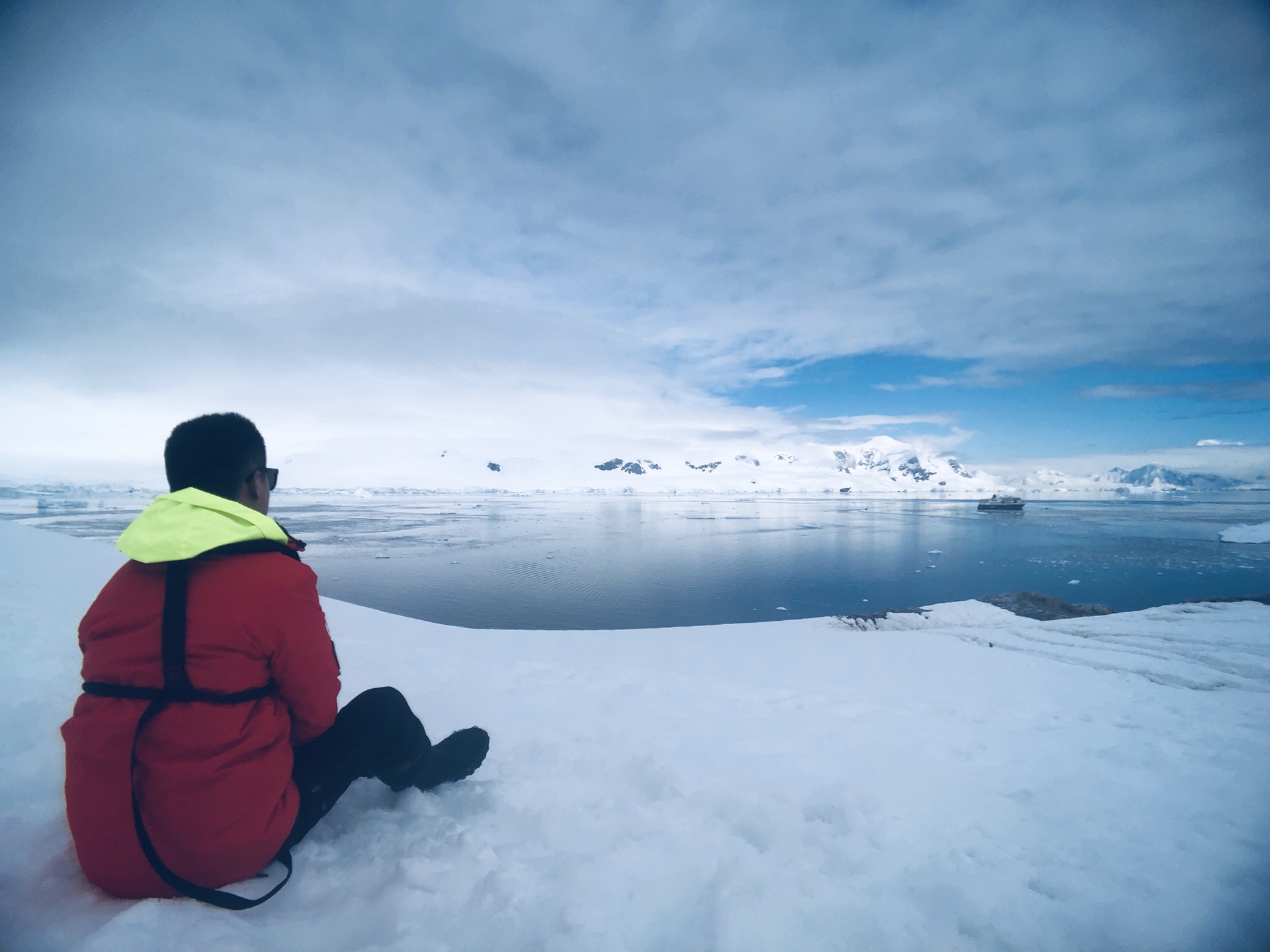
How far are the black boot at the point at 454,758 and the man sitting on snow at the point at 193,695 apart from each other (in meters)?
0.64

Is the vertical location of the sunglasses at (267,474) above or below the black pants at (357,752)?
above

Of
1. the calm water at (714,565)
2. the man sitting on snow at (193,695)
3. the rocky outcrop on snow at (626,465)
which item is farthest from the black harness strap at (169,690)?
the rocky outcrop on snow at (626,465)

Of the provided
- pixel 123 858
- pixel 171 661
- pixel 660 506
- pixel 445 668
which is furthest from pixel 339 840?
pixel 660 506

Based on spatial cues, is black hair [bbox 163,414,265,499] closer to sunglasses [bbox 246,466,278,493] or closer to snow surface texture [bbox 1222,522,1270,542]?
sunglasses [bbox 246,466,278,493]

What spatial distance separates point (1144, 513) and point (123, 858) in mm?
65208

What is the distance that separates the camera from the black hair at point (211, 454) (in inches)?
63.9

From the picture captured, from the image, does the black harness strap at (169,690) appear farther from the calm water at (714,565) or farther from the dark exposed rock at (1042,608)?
the dark exposed rock at (1042,608)

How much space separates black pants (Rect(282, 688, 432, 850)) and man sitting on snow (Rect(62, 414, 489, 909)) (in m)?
0.12

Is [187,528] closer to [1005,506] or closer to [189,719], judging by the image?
[189,719]

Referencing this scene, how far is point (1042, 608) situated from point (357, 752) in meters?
10.2

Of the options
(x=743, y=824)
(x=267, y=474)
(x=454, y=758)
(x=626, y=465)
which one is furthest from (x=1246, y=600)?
(x=626, y=465)

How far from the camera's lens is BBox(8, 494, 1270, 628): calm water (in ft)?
36.3

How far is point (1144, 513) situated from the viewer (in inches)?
1847

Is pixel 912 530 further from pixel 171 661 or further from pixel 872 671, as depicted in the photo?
pixel 171 661
